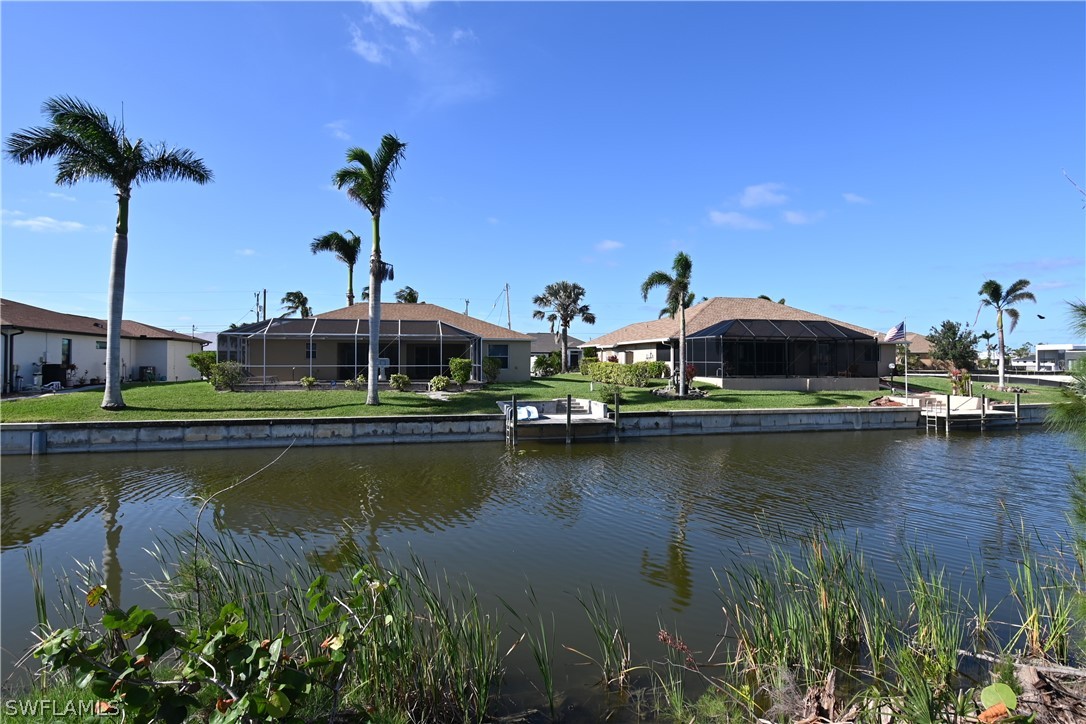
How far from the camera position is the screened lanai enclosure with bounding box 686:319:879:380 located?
34.4m

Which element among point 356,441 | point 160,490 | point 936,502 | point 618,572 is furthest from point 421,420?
point 936,502

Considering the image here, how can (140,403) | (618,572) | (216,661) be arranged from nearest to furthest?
(216,661) < (618,572) < (140,403)

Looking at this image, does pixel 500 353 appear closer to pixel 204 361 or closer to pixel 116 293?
pixel 204 361

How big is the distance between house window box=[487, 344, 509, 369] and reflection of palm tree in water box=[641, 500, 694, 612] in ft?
85.6

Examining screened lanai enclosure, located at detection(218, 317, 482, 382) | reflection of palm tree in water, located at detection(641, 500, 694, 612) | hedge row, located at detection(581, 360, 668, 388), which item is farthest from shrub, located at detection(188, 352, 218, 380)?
reflection of palm tree in water, located at detection(641, 500, 694, 612)

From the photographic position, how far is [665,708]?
4688 mm

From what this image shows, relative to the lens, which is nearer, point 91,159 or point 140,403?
point 91,159

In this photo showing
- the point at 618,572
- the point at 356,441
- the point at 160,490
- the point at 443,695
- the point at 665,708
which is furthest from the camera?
the point at 356,441

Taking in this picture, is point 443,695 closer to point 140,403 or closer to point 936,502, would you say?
point 936,502

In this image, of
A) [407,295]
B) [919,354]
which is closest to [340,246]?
[407,295]

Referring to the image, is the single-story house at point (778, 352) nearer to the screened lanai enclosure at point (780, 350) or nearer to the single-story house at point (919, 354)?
the screened lanai enclosure at point (780, 350)

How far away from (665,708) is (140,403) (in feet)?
79.0

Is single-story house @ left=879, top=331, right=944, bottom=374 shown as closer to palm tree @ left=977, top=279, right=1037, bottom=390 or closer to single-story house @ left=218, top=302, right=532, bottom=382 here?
palm tree @ left=977, top=279, right=1037, bottom=390

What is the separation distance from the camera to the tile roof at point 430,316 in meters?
35.0
